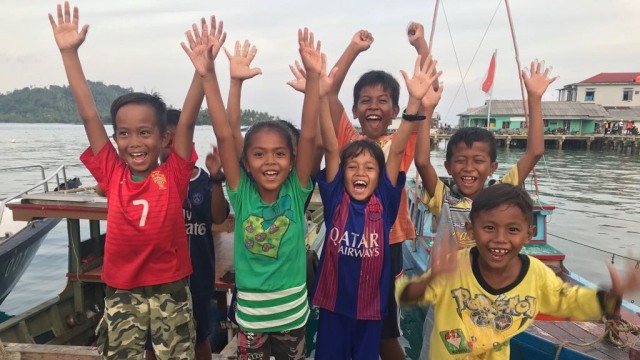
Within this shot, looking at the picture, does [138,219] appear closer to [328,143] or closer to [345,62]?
[328,143]

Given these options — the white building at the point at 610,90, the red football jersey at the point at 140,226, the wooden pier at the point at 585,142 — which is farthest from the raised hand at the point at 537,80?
the white building at the point at 610,90

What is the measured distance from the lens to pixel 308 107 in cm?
269

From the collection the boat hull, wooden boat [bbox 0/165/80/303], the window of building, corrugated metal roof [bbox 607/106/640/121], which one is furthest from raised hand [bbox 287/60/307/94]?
the window of building

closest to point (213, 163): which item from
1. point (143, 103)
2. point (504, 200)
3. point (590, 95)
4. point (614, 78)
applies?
point (143, 103)

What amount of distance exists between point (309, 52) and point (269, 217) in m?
1.09

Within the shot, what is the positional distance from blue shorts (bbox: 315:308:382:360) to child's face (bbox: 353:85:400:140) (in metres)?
1.44

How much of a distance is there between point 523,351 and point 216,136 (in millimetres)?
3162

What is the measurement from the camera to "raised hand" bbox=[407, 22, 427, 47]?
3.51 metres

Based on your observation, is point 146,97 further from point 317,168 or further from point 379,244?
point 379,244

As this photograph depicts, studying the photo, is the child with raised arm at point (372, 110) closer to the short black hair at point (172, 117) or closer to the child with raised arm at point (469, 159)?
the child with raised arm at point (469, 159)

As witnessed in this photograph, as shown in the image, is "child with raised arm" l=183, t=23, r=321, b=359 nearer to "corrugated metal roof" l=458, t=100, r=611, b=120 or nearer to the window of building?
"corrugated metal roof" l=458, t=100, r=611, b=120

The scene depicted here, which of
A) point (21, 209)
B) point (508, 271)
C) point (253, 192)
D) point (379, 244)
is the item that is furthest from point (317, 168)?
point (21, 209)

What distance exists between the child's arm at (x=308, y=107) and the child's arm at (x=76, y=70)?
128 cm

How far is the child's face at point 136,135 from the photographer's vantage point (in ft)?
8.73
